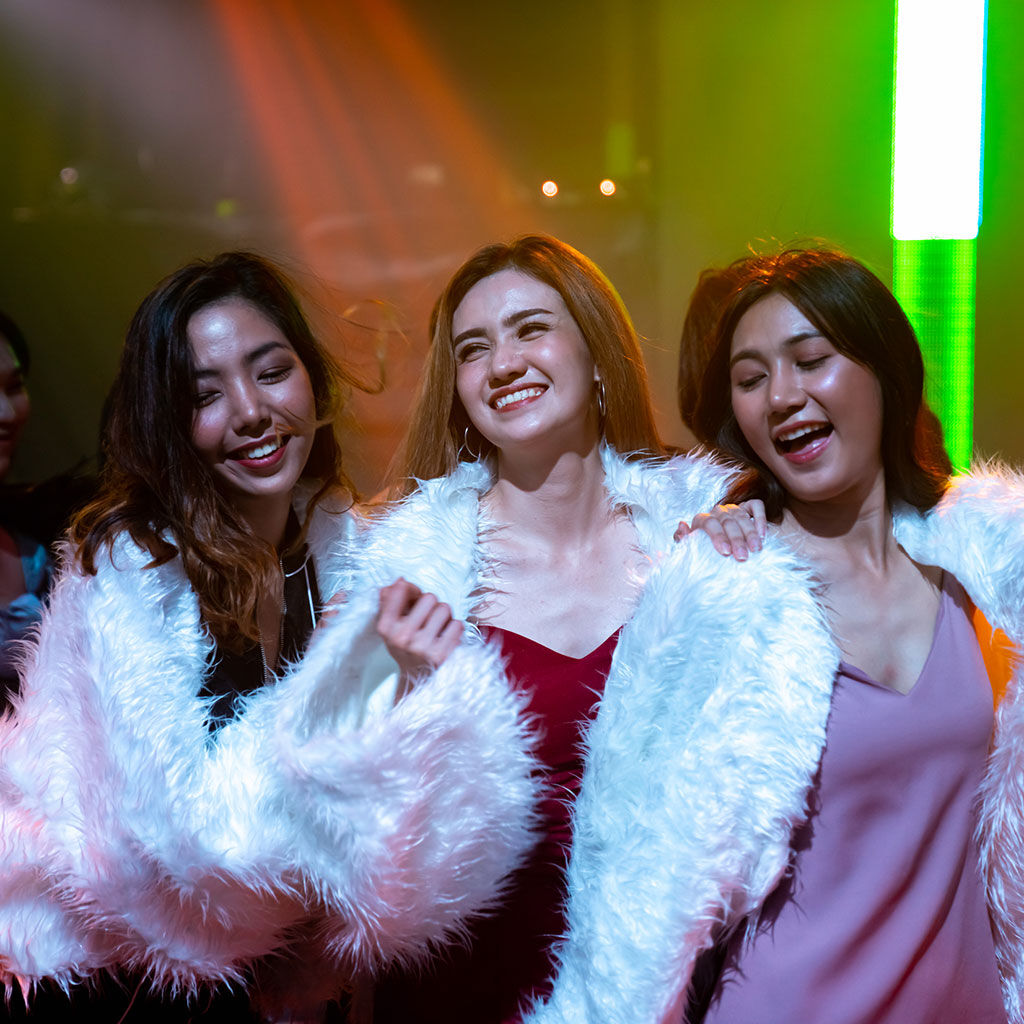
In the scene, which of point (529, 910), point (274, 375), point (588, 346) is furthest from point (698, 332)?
point (529, 910)

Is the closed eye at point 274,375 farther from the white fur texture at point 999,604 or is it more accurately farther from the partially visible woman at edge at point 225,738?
the white fur texture at point 999,604

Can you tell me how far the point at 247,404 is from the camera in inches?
63.6

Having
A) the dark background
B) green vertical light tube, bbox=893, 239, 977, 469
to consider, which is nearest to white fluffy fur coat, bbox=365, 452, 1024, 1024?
green vertical light tube, bbox=893, 239, 977, 469

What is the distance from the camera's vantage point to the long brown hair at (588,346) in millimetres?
1637

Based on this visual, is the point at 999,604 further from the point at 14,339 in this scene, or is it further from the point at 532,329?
the point at 14,339

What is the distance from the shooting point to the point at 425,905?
1.24m

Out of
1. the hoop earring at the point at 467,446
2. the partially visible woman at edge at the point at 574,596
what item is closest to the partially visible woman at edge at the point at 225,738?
the partially visible woman at edge at the point at 574,596

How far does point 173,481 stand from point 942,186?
2.04 m

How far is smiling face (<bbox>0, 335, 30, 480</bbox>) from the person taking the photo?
198cm

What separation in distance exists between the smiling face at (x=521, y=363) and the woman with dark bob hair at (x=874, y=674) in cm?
26

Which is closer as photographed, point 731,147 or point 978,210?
point 978,210

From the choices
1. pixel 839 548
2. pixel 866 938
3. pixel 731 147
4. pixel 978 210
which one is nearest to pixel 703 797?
pixel 866 938

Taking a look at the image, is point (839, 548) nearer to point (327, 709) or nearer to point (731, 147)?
point (327, 709)

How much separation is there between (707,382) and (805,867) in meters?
0.81
